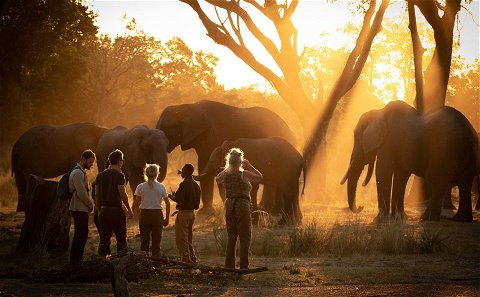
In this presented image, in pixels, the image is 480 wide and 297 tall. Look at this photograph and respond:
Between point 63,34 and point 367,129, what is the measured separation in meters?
11.5

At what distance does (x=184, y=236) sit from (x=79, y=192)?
1.61 metres

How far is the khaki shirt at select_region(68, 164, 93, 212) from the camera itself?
12766mm

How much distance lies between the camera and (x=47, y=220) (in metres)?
14.7

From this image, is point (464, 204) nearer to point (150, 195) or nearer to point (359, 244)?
point (359, 244)

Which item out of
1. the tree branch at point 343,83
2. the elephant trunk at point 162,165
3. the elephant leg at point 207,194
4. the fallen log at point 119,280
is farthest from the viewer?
the tree branch at point 343,83

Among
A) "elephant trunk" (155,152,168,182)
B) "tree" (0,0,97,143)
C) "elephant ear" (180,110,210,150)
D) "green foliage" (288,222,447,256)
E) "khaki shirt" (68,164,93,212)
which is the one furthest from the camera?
"tree" (0,0,97,143)

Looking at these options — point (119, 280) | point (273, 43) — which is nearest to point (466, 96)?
point (273, 43)

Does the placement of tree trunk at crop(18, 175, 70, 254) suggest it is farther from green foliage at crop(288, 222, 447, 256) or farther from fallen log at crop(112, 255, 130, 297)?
fallen log at crop(112, 255, 130, 297)

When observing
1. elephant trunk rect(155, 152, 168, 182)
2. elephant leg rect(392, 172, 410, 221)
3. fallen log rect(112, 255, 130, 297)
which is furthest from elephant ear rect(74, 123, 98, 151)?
fallen log rect(112, 255, 130, 297)

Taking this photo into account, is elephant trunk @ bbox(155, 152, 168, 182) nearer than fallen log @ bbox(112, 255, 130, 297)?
No

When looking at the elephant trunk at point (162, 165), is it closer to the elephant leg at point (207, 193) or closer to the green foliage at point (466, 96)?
the elephant leg at point (207, 193)

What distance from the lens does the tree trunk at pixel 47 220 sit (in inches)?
576

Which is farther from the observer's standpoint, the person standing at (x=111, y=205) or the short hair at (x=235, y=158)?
the person standing at (x=111, y=205)

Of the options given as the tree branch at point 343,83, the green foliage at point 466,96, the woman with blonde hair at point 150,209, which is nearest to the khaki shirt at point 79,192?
the woman with blonde hair at point 150,209
